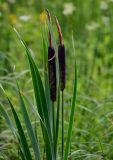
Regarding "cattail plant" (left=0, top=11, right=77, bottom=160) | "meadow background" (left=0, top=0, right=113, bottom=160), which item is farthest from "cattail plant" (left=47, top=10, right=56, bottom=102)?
"meadow background" (left=0, top=0, right=113, bottom=160)

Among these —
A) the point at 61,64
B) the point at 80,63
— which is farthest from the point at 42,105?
the point at 80,63

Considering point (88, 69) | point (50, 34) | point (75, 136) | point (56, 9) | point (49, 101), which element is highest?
point (56, 9)

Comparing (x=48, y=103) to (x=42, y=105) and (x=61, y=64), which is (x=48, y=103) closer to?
(x=42, y=105)

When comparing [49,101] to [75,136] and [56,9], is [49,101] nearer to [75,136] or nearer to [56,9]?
[75,136]

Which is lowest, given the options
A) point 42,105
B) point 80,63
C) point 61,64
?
point 42,105

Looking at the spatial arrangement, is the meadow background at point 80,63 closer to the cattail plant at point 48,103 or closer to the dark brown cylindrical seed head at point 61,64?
the cattail plant at point 48,103

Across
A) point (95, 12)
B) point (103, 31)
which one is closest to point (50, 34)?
point (103, 31)

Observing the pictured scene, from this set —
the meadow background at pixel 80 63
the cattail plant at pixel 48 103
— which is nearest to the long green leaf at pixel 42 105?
the cattail plant at pixel 48 103

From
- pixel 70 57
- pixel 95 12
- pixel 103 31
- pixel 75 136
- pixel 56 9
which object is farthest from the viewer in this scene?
pixel 95 12
